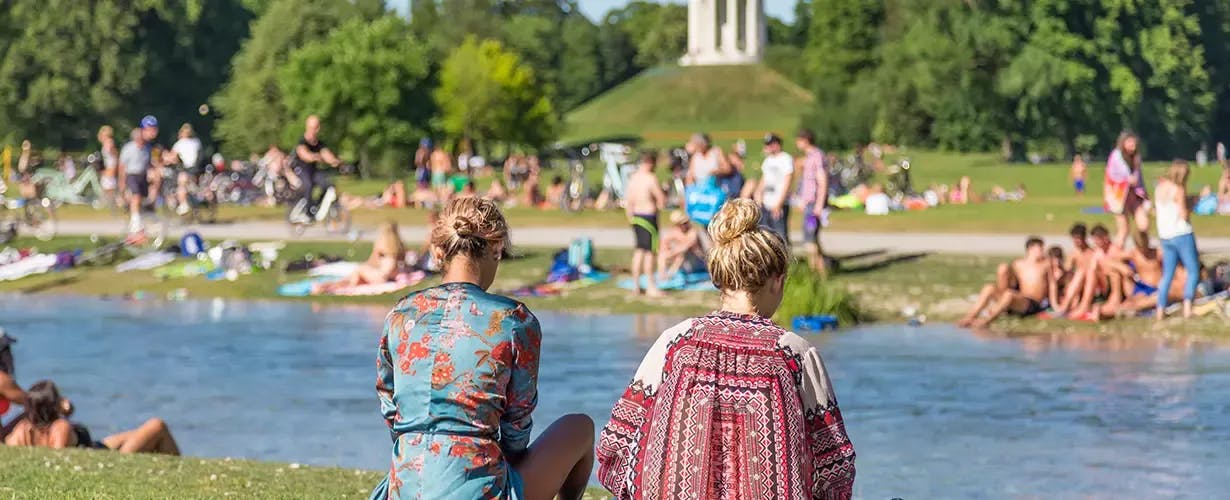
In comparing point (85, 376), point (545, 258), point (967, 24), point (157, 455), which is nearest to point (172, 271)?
point (545, 258)

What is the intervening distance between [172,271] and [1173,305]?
12.2 meters

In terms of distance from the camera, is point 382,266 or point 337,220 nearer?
point 382,266

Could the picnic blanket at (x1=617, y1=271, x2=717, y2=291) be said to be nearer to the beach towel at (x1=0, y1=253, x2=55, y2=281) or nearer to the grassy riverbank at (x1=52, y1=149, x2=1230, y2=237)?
the grassy riverbank at (x1=52, y1=149, x2=1230, y2=237)

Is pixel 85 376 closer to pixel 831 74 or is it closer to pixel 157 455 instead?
pixel 157 455

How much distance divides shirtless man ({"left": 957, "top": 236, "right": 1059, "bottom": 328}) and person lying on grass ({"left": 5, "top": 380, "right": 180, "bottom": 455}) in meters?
9.35

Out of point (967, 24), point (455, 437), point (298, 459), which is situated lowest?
point (298, 459)

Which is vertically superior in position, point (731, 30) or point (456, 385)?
point (731, 30)

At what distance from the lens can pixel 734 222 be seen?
5.15 m

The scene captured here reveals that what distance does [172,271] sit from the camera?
2366cm

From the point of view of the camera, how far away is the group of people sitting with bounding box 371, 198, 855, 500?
5074 millimetres

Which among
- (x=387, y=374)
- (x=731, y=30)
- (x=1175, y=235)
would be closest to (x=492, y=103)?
(x=731, y=30)

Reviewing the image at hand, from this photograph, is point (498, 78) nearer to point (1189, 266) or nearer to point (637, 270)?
point (637, 270)

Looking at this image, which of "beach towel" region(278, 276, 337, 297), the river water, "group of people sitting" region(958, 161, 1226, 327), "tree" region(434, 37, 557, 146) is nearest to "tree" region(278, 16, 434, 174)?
"tree" region(434, 37, 557, 146)

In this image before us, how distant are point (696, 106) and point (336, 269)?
88.9 m
